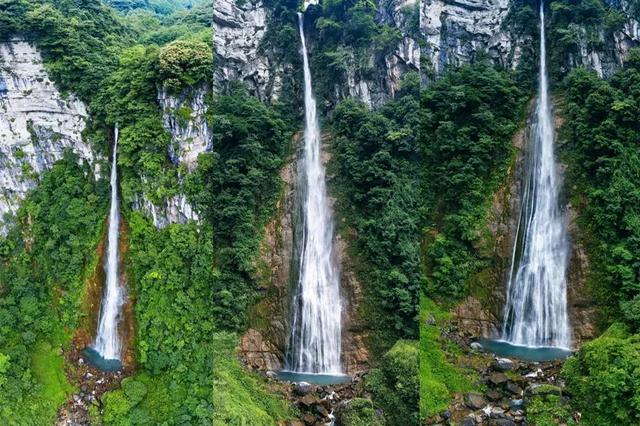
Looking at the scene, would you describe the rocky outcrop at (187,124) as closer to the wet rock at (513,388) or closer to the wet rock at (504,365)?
the wet rock at (504,365)

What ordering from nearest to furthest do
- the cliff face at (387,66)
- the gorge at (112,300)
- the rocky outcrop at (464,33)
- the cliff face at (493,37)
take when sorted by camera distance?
the cliff face at (493,37) < the rocky outcrop at (464,33) < the cliff face at (387,66) < the gorge at (112,300)

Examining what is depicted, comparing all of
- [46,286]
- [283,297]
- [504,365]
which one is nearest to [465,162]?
[504,365]

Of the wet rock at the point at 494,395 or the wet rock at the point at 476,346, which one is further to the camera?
the wet rock at the point at 476,346

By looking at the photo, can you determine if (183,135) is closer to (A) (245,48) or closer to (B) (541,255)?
(A) (245,48)

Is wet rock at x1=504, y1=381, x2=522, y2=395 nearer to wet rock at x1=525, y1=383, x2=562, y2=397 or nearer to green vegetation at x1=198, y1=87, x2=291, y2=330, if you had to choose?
wet rock at x1=525, y1=383, x2=562, y2=397

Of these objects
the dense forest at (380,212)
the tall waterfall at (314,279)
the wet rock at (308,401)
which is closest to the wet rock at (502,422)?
the dense forest at (380,212)

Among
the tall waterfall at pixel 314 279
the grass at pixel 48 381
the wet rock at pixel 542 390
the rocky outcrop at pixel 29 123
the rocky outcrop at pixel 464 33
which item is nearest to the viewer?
the wet rock at pixel 542 390

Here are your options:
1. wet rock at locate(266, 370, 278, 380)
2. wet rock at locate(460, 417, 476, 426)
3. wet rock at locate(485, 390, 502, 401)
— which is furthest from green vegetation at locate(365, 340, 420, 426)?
wet rock at locate(266, 370, 278, 380)

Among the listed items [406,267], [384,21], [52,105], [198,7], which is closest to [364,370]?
[406,267]
